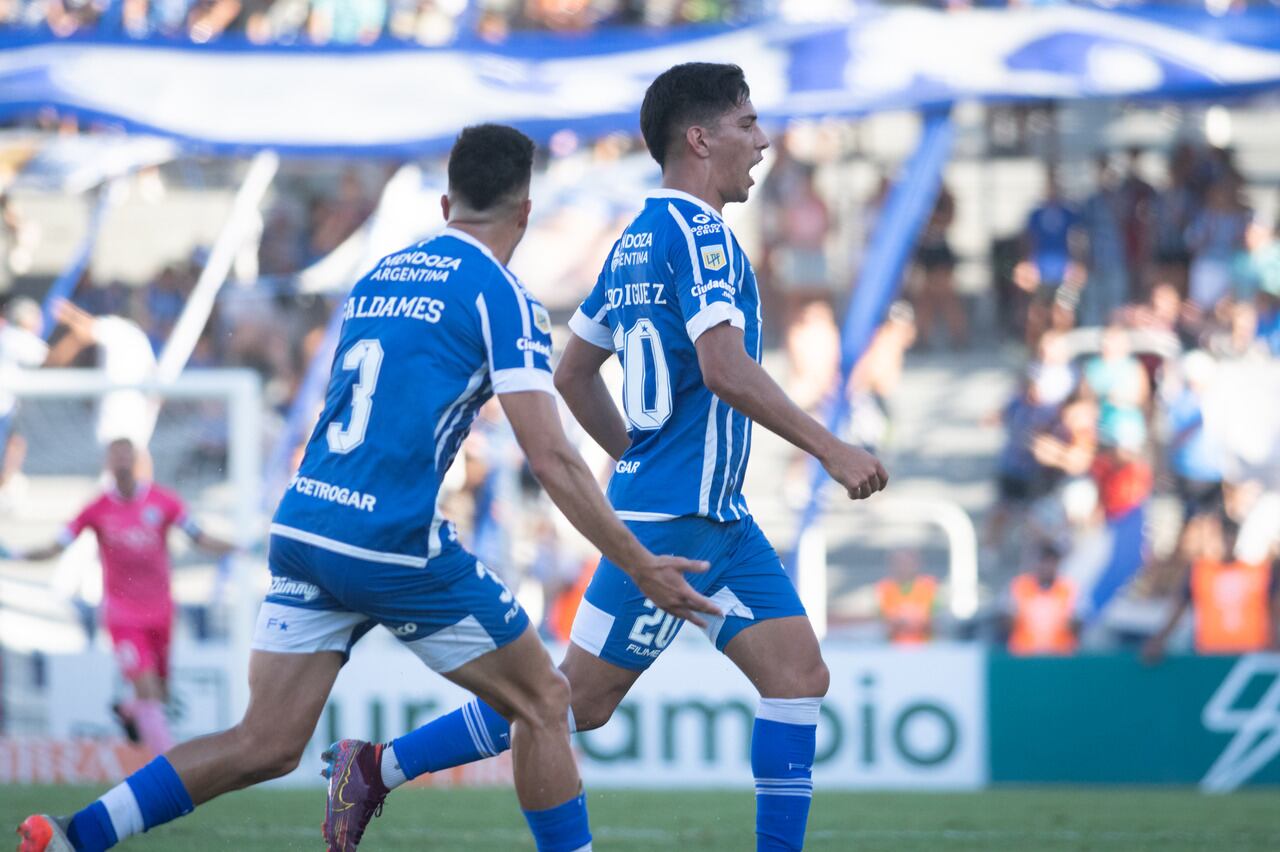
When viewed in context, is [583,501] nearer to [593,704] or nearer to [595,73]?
[593,704]

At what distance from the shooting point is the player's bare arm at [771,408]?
514 cm

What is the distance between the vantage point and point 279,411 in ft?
50.0

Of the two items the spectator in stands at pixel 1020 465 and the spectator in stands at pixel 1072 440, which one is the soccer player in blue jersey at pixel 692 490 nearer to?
the spectator in stands at pixel 1072 440

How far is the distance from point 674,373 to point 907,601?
831 cm

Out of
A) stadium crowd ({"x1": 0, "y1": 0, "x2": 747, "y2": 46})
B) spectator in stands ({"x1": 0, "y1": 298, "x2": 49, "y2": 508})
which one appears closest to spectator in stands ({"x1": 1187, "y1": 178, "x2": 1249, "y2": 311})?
stadium crowd ({"x1": 0, "y1": 0, "x2": 747, "y2": 46})

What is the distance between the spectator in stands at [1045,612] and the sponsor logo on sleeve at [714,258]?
8020 mm

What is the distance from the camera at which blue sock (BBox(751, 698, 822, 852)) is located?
552 centimetres

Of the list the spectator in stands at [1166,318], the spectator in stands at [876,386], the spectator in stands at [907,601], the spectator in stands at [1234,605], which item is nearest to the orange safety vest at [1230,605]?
the spectator in stands at [1234,605]

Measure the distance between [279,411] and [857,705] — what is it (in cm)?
563

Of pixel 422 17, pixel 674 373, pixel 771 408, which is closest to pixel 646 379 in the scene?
pixel 674 373

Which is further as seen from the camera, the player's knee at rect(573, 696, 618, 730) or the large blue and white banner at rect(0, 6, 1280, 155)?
the large blue and white banner at rect(0, 6, 1280, 155)

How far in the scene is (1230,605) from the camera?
41.0 feet

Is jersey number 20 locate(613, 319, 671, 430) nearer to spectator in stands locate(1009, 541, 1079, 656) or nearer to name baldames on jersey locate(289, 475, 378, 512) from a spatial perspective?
name baldames on jersey locate(289, 475, 378, 512)

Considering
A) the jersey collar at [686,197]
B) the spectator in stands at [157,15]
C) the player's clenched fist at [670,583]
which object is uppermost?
the spectator in stands at [157,15]
